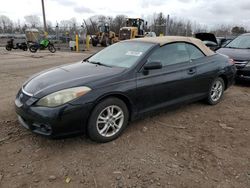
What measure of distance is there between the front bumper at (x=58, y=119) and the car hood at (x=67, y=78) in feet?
0.87

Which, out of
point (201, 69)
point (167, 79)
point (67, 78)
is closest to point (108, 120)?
point (67, 78)

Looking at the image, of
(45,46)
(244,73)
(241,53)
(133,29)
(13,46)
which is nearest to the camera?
(244,73)

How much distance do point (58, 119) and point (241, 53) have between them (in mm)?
6257

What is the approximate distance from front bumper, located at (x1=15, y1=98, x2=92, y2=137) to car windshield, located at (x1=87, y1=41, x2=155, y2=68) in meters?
1.15

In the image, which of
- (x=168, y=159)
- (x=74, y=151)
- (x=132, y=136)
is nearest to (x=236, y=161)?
(x=168, y=159)

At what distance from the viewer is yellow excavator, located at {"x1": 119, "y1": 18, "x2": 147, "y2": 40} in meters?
22.8

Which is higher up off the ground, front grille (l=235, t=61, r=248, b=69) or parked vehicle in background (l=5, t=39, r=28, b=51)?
front grille (l=235, t=61, r=248, b=69)

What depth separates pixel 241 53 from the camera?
7508 millimetres

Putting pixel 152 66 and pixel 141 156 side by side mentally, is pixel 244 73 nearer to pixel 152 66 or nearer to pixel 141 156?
pixel 152 66

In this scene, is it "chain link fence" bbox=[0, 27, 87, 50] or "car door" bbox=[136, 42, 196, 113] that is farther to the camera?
"chain link fence" bbox=[0, 27, 87, 50]

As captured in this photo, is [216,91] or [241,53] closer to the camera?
[216,91]

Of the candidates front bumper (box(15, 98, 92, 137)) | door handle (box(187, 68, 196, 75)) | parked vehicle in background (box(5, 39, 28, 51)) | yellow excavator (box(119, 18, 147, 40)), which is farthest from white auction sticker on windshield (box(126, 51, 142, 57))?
yellow excavator (box(119, 18, 147, 40))

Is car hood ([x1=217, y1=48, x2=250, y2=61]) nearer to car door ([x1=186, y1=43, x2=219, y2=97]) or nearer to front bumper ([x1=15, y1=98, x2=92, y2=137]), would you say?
car door ([x1=186, y1=43, x2=219, y2=97])

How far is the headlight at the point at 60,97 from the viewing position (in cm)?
327
